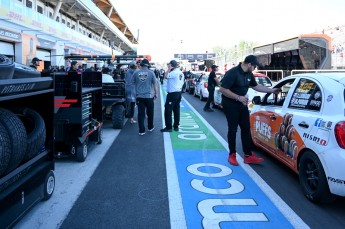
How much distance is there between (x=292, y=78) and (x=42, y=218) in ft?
13.2

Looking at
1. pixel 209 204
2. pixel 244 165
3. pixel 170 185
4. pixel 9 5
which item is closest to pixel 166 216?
pixel 209 204

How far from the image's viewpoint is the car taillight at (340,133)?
3676mm

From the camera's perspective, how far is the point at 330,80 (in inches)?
170

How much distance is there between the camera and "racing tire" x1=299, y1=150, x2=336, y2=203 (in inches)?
157

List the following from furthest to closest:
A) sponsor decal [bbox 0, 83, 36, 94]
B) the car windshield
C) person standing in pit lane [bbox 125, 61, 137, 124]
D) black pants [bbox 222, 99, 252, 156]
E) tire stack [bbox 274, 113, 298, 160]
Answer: the car windshield < person standing in pit lane [bbox 125, 61, 137, 124] < black pants [bbox 222, 99, 252, 156] < tire stack [bbox 274, 113, 298, 160] < sponsor decal [bbox 0, 83, 36, 94]

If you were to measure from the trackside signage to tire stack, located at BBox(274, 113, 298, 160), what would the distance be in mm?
665

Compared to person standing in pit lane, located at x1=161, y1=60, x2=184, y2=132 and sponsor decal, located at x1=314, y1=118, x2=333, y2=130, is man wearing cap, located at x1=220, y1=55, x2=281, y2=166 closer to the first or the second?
sponsor decal, located at x1=314, y1=118, x2=333, y2=130

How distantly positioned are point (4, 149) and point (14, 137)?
200mm

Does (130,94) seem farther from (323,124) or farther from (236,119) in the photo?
(323,124)

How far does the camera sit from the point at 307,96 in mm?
4691

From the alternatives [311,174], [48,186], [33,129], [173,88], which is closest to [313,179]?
[311,174]

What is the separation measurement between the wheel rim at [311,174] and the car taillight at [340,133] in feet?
1.69

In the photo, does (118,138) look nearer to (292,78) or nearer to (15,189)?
(292,78)

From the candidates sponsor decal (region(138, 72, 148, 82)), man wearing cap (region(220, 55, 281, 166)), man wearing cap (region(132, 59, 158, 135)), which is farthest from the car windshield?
man wearing cap (region(220, 55, 281, 166))
